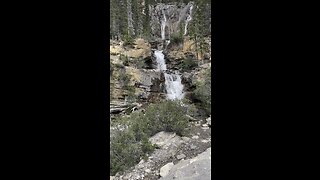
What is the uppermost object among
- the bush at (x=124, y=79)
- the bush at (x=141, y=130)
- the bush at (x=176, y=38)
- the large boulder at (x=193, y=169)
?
the bush at (x=176, y=38)

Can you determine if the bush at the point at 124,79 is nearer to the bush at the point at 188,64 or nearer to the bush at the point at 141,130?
the bush at the point at 141,130

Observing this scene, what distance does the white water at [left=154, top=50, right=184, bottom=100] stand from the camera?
15.4 feet

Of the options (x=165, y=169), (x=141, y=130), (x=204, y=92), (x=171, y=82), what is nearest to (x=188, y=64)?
(x=171, y=82)

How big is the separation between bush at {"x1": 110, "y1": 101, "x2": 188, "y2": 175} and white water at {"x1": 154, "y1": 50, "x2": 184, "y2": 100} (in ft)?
0.68

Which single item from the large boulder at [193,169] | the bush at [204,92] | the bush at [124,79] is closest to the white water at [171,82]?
the bush at [204,92]

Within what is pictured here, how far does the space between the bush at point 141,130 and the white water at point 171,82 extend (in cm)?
21

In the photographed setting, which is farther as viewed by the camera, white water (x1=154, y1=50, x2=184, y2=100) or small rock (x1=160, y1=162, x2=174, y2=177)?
white water (x1=154, y1=50, x2=184, y2=100)

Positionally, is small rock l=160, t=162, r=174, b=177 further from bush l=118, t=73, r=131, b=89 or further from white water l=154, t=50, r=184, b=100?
bush l=118, t=73, r=131, b=89

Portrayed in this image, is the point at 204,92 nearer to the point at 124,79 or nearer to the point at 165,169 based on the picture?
the point at 124,79

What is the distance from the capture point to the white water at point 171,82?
15.4ft

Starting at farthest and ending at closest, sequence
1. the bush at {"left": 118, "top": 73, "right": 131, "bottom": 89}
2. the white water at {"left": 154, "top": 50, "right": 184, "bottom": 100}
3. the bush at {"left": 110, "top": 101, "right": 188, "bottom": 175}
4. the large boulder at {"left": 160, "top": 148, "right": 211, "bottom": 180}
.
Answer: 1. the white water at {"left": 154, "top": 50, "right": 184, "bottom": 100}
2. the bush at {"left": 118, "top": 73, "right": 131, "bottom": 89}
3. the bush at {"left": 110, "top": 101, "right": 188, "bottom": 175}
4. the large boulder at {"left": 160, "top": 148, "right": 211, "bottom": 180}

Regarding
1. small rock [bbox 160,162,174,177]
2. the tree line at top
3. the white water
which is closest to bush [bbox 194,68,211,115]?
the white water
